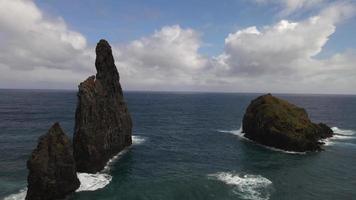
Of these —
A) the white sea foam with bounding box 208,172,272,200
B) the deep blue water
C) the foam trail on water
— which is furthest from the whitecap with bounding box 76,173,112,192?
the white sea foam with bounding box 208,172,272,200

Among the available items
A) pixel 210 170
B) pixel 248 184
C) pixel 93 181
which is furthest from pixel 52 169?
pixel 248 184

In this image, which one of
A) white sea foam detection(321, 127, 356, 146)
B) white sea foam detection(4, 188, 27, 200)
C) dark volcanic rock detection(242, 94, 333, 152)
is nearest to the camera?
white sea foam detection(4, 188, 27, 200)

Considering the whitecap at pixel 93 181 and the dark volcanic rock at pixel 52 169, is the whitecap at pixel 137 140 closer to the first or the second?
the whitecap at pixel 93 181

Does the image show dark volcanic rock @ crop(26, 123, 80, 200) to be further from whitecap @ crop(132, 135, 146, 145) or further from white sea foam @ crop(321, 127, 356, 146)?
white sea foam @ crop(321, 127, 356, 146)

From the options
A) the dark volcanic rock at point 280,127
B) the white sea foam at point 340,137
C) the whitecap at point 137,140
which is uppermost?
the dark volcanic rock at point 280,127

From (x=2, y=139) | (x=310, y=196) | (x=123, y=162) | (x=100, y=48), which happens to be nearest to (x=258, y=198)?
(x=310, y=196)

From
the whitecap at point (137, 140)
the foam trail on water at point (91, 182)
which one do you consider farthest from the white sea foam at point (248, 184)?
the whitecap at point (137, 140)
